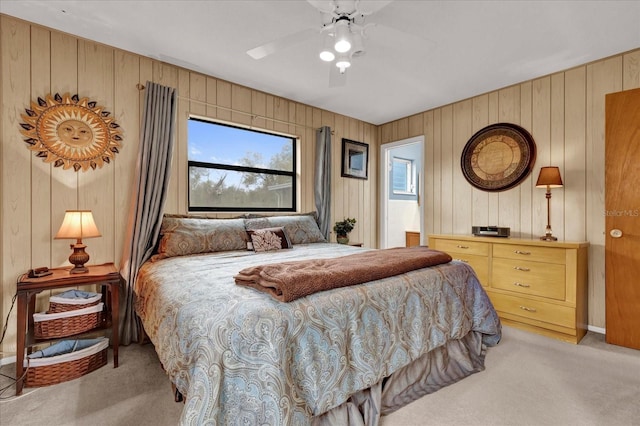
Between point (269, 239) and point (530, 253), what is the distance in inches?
99.6

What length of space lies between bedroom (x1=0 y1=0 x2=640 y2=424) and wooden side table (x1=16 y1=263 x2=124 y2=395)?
33 cm

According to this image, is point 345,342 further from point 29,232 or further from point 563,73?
point 563,73

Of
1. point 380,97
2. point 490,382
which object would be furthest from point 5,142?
point 490,382

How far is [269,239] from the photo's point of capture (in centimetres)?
295

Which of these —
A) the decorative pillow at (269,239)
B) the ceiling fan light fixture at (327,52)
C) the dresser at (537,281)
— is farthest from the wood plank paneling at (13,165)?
the dresser at (537,281)

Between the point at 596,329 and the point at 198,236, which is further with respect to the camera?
the point at 596,329

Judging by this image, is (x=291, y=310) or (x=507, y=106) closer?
(x=291, y=310)

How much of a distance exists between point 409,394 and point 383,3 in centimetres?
223

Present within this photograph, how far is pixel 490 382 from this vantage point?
1990 millimetres

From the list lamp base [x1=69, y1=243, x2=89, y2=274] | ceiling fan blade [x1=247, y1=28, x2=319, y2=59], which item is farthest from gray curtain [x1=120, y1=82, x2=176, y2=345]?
ceiling fan blade [x1=247, y1=28, x2=319, y2=59]

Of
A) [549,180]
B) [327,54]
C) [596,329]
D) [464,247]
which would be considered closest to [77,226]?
[327,54]

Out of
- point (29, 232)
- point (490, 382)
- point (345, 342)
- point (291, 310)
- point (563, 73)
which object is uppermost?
point (563, 73)

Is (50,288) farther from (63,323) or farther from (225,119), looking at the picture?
(225,119)

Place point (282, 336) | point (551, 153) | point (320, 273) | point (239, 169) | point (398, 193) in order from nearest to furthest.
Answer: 1. point (282, 336)
2. point (320, 273)
3. point (551, 153)
4. point (239, 169)
5. point (398, 193)
